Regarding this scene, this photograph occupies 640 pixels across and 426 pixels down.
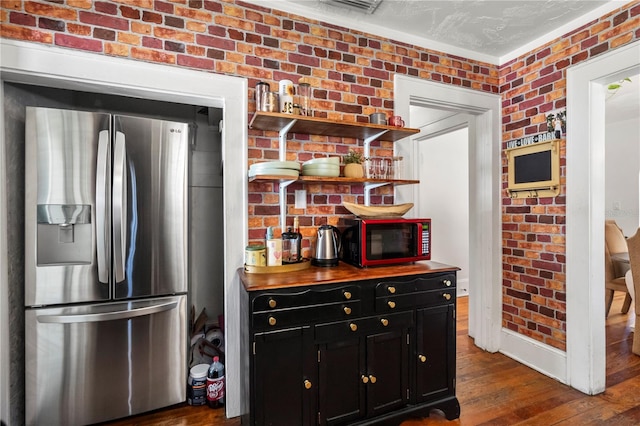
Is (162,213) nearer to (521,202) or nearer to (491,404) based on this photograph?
(491,404)

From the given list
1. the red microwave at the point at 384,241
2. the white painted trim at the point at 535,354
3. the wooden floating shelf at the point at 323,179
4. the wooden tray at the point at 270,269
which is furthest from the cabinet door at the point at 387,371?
the white painted trim at the point at 535,354

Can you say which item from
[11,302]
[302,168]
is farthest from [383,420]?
[11,302]

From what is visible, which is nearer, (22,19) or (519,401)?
(22,19)

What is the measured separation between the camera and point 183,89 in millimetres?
1908

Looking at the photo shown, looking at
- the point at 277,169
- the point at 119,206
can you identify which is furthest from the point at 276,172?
the point at 119,206

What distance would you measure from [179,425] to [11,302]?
119 centimetres

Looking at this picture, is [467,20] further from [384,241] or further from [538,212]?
[384,241]

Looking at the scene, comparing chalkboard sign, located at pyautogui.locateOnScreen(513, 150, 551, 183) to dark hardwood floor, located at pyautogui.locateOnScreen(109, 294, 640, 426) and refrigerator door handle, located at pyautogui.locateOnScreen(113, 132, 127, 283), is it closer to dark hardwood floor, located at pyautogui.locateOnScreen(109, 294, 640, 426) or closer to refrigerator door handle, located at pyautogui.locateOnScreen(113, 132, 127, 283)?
dark hardwood floor, located at pyautogui.locateOnScreen(109, 294, 640, 426)

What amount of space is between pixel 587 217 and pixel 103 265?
315 centimetres

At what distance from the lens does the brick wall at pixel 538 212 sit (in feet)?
7.47

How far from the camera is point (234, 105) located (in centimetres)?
201

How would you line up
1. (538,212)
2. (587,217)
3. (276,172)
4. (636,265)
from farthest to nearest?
(636,265)
(538,212)
(587,217)
(276,172)

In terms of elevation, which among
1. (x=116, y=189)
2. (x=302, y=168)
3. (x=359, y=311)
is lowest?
(x=359, y=311)

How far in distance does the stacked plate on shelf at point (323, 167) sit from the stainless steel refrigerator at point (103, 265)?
807 mm
